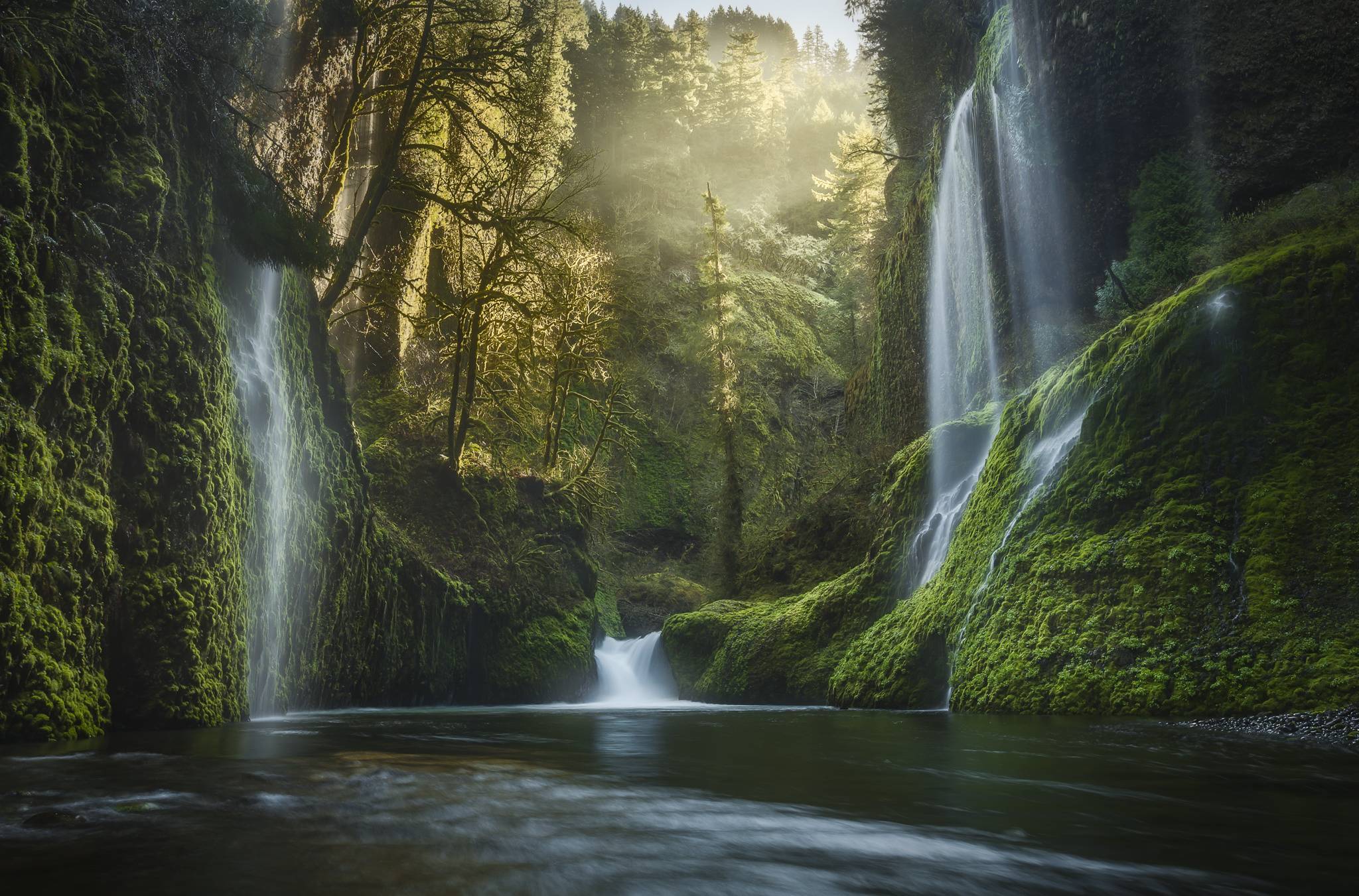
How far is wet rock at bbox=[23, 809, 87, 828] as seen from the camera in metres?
2.67

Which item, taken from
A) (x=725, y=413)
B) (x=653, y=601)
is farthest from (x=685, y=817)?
(x=653, y=601)

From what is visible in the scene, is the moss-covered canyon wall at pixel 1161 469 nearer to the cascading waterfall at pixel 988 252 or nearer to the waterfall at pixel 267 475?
the cascading waterfall at pixel 988 252

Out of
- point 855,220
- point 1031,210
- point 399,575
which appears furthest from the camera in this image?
point 855,220

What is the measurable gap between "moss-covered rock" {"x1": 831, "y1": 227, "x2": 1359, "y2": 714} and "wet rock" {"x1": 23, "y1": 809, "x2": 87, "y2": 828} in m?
6.78

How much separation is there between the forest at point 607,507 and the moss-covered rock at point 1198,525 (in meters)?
0.03

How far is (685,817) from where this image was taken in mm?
3262

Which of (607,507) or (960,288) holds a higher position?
(960,288)

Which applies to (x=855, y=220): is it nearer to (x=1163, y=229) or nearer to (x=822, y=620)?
(x=1163, y=229)

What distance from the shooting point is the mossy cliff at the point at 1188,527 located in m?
6.37

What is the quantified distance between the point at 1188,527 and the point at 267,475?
849 cm

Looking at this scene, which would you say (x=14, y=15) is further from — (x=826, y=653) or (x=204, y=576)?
(x=826, y=653)

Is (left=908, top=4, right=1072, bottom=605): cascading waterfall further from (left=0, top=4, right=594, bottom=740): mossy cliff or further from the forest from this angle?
(left=0, top=4, right=594, bottom=740): mossy cliff

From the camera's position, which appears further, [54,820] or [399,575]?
[399,575]

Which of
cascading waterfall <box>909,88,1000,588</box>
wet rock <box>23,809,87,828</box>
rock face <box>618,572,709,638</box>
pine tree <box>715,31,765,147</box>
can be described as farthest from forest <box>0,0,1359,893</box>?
pine tree <box>715,31,765,147</box>
